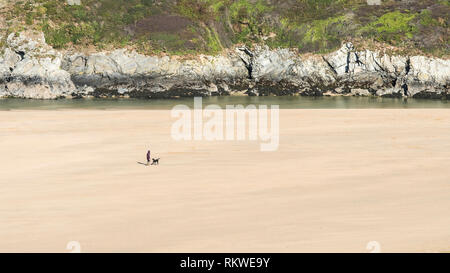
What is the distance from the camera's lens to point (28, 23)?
58125 mm

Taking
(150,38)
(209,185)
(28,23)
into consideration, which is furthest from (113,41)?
(209,185)

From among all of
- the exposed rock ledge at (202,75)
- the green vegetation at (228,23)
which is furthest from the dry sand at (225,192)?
the green vegetation at (228,23)

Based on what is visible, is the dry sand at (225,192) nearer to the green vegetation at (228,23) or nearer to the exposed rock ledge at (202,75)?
the exposed rock ledge at (202,75)

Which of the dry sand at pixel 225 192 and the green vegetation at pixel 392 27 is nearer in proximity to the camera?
the dry sand at pixel 225 192

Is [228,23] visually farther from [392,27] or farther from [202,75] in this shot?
[392,27]

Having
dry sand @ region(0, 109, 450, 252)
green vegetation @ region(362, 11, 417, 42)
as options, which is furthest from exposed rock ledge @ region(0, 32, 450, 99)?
dry sand @ region(0, 109, 450, 252)

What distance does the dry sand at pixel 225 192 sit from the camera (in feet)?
46.8

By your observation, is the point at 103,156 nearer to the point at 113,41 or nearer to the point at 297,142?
the point at 297,142

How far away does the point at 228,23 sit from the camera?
63906 mm

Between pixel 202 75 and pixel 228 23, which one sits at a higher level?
pixel 228 23

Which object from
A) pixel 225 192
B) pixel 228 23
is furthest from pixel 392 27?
pixel 225 192

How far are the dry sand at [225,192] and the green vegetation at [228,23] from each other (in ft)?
90.1

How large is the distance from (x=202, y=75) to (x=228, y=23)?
30.6ft

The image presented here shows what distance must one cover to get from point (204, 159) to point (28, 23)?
40.5m
